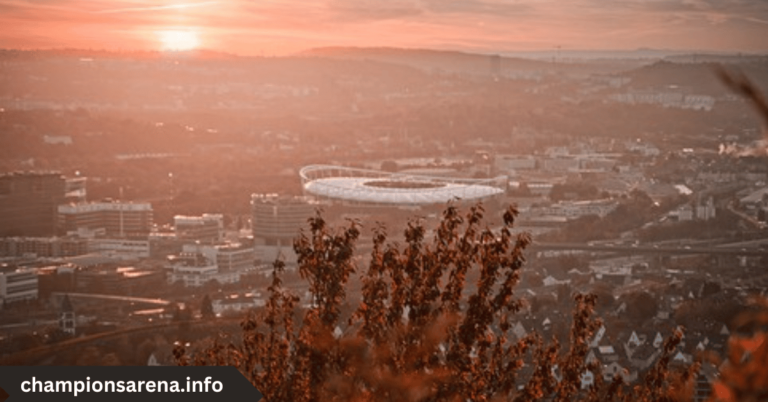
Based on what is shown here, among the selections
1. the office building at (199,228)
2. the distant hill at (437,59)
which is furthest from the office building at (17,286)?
the distant hill at (437,59)

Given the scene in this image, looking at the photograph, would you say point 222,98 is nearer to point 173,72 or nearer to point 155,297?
point 173,72

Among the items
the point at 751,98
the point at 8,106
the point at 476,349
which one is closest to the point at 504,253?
the point at 476,349

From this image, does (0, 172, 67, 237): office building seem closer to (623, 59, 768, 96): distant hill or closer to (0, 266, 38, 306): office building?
(0, 266, 38, 306): office building

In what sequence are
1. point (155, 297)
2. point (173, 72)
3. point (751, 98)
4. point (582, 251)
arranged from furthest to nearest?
point (173, 72) → point (582, 251) → point (155, 297) → point (751, 98)

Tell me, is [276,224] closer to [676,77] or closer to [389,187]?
[389,187]

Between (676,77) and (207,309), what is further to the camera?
(676,77)

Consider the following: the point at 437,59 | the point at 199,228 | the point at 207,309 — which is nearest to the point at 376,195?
the point at 199,228
